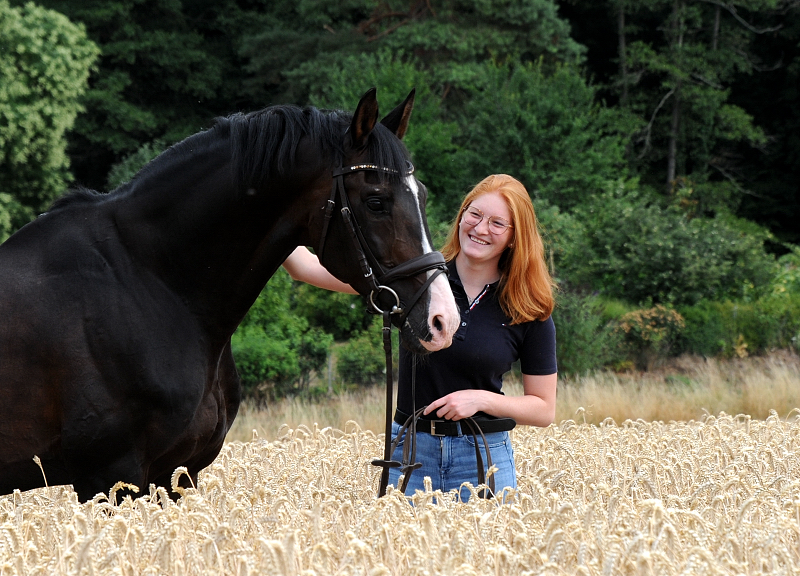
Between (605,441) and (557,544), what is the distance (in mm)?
3317

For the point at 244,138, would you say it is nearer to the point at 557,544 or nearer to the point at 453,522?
the point at 453,522

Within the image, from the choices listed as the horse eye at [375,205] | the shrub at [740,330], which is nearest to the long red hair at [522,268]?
the horse eye at [375,205]

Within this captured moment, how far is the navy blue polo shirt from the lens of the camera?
3939mm

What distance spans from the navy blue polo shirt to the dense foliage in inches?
388

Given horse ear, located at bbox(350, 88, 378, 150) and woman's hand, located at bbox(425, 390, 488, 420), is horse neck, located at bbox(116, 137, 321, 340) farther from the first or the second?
woman's hand, located at bbox(425, 390, 488, 420)

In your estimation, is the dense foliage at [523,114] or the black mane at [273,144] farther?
the dense foliage at [523,114]

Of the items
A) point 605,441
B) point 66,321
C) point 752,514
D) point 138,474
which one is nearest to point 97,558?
point 138,474

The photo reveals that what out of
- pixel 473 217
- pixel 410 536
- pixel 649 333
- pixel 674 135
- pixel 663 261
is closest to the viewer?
pixel 410 536

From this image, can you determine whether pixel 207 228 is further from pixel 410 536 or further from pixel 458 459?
pixel 410 536

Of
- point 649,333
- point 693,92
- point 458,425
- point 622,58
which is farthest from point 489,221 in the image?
point 622,58

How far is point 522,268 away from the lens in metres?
3.92

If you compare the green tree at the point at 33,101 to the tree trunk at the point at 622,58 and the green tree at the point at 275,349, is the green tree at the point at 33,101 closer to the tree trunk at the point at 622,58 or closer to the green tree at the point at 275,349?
the green tree at the point at 275,349

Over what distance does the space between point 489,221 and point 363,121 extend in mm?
812

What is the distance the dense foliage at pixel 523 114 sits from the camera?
18.3 m
